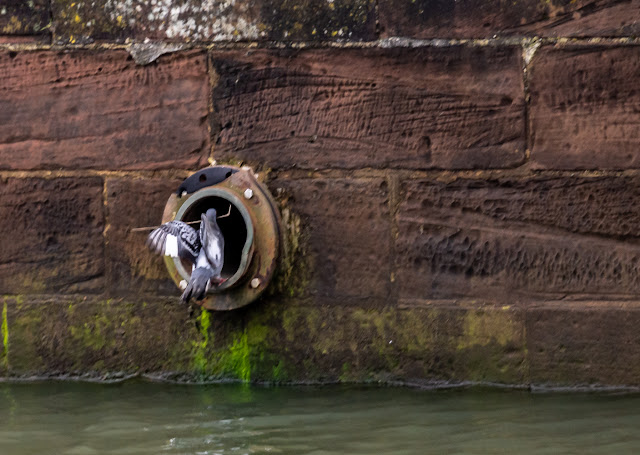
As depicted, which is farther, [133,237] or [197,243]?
[133,237]

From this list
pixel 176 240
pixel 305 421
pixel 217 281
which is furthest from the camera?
pixel 217 281

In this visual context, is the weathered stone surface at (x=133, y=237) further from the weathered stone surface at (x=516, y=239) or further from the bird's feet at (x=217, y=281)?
the weathered stone surface at (x=516, y=239)

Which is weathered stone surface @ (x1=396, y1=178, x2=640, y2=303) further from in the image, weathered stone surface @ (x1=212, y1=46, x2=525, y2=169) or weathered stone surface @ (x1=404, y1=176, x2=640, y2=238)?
weathered stone surface @ (x1=212, y1=46, x2=525, y2=169)

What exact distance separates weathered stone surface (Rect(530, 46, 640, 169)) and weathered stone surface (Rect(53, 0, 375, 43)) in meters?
0.86

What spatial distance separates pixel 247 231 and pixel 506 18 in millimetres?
1572

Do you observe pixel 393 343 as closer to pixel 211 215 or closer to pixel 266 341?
pixel 266 341

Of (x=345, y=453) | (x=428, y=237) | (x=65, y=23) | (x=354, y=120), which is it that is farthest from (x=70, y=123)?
(x=345, y=453)

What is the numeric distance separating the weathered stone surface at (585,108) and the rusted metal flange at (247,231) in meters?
1.29

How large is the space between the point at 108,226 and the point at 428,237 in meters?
1.57

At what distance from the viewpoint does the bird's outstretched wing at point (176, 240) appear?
12.2ft

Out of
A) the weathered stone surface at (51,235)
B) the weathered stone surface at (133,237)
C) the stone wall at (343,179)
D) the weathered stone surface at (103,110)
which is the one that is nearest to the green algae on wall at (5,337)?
the stone wall at (343,179)

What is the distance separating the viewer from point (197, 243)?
377cm

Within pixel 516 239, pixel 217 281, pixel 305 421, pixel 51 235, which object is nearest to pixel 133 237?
pixel 51 235

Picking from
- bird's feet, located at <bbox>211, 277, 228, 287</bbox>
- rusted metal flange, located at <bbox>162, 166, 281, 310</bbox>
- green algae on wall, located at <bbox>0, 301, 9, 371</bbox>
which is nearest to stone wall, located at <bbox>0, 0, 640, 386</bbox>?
green algae on wall, located at <bbox>0, 301, 9, 371</bbox>
